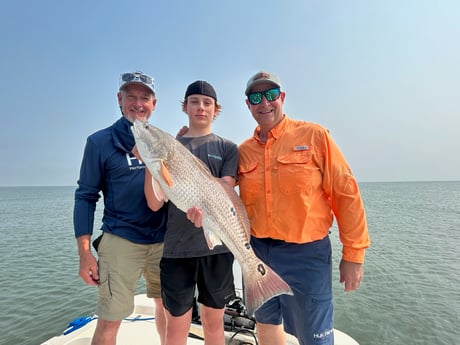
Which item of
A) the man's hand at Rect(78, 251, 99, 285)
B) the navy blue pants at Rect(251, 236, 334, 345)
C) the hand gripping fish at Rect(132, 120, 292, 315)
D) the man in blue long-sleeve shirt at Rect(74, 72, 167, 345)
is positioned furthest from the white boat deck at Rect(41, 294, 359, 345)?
the hand gripping fish at Rect(132, 120, 292, 315)

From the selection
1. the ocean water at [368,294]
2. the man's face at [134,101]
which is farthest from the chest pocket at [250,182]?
the ocean water at [368,294]

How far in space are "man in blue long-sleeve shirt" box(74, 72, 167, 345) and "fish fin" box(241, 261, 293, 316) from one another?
1.26 meters

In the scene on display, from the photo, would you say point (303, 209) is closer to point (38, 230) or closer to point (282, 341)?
point (282, 341)

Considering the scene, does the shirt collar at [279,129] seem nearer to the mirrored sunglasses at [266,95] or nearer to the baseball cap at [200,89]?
the mirrored sunglasses at [266,95]

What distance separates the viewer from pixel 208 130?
11.0 ft

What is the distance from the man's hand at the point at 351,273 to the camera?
2889 mm

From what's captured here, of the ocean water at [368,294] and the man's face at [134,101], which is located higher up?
the man's face at [134,101]

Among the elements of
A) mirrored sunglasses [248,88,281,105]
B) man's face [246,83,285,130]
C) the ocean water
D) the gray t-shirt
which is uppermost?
mirrored sunglasses [248,88,281,105]

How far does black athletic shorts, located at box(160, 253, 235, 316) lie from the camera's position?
2982 mm

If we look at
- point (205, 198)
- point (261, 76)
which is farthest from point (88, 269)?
point (261, 76)

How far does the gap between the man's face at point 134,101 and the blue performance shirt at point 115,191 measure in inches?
15.7

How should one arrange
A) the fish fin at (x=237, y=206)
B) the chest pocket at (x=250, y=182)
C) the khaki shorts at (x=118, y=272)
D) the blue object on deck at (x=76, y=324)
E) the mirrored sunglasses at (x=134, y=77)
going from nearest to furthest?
the fish fin at (x=237, y=206) → the khaki shorts at (x=118, y=272) → the chest pocket at (x=250, y=182) → the mirrored sunglasses at (x=134, y=77) → the blue object on deck at (x=76, y=324)

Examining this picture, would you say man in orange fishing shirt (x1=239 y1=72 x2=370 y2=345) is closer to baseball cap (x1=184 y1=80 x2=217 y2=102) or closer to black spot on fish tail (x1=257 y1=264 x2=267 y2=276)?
Answer: black spot on fish tail (x1=257 y1=264 x2=267 y2=276)

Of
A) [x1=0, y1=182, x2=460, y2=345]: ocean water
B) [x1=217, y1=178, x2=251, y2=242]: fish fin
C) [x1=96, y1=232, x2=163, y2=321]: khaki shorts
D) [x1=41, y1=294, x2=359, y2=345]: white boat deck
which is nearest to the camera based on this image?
[x1=217, y1=178, x2=251, y2=242]: fish fin
